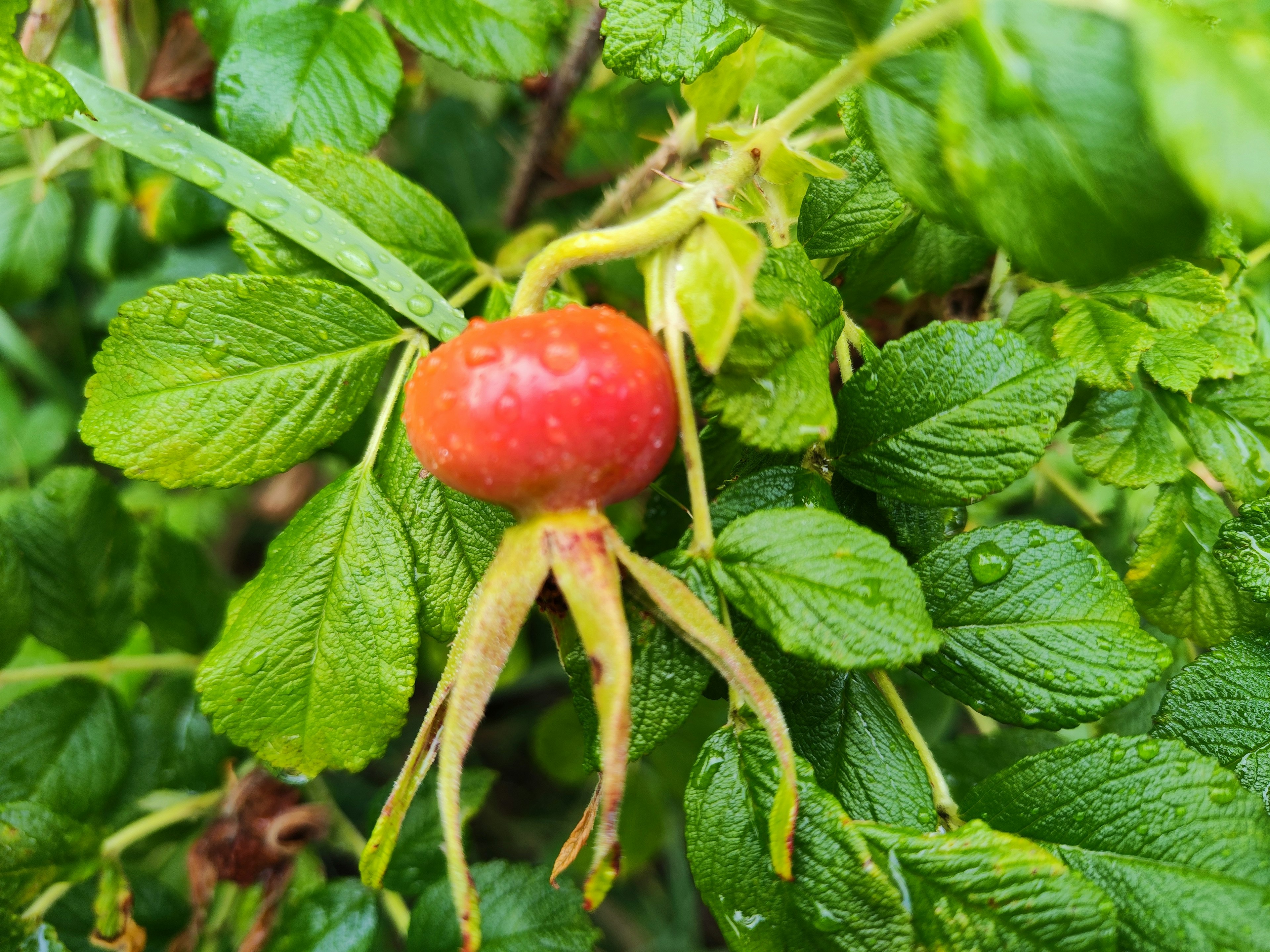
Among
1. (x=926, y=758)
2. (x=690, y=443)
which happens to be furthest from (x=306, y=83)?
(x=926, y=758)

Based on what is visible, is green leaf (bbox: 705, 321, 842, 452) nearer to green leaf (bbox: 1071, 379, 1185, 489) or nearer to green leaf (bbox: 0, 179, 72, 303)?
green leaf (bbox: 1071, 379, 1185, 489)

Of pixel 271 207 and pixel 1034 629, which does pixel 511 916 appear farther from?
pixel 271 207

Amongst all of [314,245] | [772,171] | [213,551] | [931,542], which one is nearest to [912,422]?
[931,542]

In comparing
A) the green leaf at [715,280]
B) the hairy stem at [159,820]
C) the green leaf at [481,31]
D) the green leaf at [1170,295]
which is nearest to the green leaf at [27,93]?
the green leaf at [481,31]

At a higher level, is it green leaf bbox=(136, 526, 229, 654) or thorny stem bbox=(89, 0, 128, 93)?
thorny stem bbox=(89, 0, 128, 93)

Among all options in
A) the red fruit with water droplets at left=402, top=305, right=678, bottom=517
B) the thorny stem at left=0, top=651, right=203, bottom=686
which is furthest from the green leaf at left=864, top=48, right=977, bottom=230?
the thorny stem at left=0, top=651, right=203, bottom=686

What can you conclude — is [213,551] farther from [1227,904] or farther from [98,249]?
[1227,904]

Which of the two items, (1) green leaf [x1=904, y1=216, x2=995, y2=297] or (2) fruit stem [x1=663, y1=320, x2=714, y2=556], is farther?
(1) green leaf [x1=904, y1=216, x2=995, y2=297]
